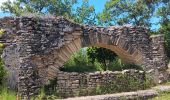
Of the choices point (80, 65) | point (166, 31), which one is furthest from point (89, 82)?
point (166, 31)

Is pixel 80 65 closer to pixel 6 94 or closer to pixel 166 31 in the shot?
pixel 6 94

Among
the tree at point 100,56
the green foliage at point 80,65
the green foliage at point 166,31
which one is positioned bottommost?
the green foliage at point 80,65

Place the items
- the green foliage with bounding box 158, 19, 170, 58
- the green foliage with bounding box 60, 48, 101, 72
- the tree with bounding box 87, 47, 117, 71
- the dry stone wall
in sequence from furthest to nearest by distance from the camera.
Answer: 1. the green foliage with bounding box 158, 19, 170, 58
2. the tree with bounding box 87, 47, 117, 71
3. the green foliage with bounding box 60, 48, 101, 72
4. the dry stone wall

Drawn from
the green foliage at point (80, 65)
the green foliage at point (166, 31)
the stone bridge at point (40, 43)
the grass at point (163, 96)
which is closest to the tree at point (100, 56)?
the green foliage at point (80, 65)

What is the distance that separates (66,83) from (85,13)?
17.1 m

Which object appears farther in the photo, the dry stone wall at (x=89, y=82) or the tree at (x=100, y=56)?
Result: the tree at (x=100, y=56)

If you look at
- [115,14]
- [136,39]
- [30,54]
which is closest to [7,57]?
[30,54]

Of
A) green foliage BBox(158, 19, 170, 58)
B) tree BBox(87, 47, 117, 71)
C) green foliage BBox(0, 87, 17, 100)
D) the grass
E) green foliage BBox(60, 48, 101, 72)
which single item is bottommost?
the grass

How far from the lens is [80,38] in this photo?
13906 mm

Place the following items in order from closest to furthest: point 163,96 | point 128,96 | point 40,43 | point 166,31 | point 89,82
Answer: point 128,96 → point 163,96 → point 40,43 → point 89,82 → point 166,31

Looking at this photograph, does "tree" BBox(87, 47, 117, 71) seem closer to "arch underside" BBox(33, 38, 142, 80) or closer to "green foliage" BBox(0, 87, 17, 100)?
"arch underside" BBox(33, 38, 142, 80)

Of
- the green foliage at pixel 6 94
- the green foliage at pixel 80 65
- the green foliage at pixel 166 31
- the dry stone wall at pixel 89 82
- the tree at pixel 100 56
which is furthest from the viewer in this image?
the green foliage at pixel 166 31

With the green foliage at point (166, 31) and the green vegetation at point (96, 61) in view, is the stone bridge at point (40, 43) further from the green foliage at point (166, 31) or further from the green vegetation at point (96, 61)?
the green foliage at point (166, 31)

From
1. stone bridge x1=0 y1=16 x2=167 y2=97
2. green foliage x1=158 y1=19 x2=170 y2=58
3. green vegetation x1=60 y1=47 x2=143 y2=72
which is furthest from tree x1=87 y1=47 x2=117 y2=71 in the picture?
green foliage x1=158 y1=19 x2=170 y2=58
